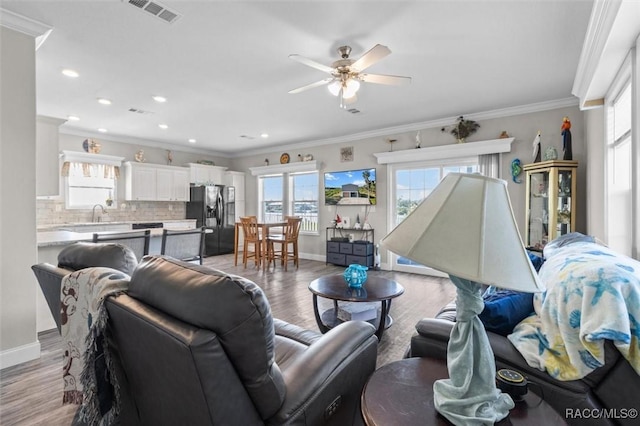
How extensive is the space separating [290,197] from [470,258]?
670 cm

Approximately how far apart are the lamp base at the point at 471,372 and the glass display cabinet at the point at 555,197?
12.1 feet

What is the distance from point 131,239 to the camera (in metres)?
3.11

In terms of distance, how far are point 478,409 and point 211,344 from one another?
789 millimetres

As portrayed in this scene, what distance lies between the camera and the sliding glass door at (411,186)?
529 centimetres

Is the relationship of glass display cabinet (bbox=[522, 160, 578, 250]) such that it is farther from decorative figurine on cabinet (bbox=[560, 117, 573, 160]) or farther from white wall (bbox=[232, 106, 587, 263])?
white wall (bbox=[232, 106, 587, 263])

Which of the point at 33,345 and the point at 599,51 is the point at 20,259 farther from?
the point at 599,51

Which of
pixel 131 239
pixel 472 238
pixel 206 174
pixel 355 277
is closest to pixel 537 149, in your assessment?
pixel 355 277

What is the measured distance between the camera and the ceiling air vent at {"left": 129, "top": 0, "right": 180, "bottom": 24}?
221 cm

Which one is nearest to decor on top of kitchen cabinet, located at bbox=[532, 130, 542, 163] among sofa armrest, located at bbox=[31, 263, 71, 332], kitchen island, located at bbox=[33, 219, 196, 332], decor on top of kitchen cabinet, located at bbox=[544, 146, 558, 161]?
decor on top of kitchen cabinet, located at bbox=[544, 146, 558, 161]

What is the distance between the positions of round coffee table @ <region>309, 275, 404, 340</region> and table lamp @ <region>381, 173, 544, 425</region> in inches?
60.5

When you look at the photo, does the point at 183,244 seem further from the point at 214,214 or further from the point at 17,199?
the point at 214,214

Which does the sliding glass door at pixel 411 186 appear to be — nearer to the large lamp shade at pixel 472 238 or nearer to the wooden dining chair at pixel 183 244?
the wooden dining chair at pixel 183 244

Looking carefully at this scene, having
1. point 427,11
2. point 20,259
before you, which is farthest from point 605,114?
point 20,259

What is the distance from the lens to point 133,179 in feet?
20.6
